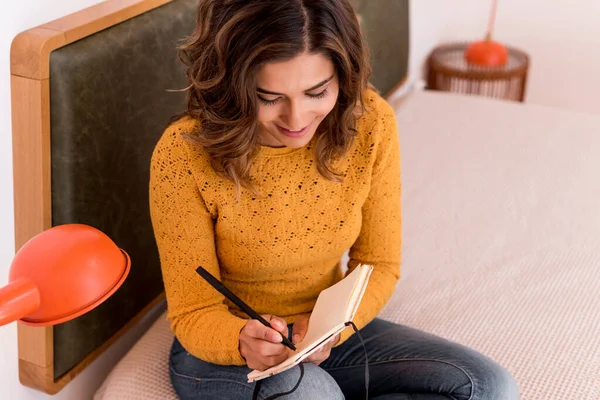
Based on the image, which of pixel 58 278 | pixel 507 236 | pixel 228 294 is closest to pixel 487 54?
pixel 507 236

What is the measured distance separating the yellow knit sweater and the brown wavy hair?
0.14ft

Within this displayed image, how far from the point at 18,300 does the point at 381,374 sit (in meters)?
0.62

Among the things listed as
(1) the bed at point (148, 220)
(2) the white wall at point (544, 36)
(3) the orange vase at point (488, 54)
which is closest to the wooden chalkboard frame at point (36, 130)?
(1) the bed at point (148, 220)

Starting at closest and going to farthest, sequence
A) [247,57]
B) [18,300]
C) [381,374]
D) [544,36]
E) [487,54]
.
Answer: [18,300], [247,57], [381,374], [487,54], [544,36]

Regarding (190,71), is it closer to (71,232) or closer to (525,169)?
(71,232)

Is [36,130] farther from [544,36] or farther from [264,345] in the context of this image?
[544,36]

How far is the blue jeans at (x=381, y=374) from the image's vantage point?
105 centimetres

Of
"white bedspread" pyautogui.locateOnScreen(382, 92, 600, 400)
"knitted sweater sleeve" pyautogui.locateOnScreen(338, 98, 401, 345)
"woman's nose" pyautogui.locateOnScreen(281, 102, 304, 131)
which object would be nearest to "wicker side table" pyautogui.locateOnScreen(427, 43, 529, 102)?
"white bedspread" pyautogui.locateOnScreen(382, 92, 600, 400)

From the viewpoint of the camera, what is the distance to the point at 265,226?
1123 millimetres

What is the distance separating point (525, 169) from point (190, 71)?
1.09 meters

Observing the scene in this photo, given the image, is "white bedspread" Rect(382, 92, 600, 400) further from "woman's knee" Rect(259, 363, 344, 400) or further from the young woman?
"woman's knee" Rect(259, 363, 344, 400)

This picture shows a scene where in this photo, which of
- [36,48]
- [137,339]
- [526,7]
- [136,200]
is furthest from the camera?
[526,7]

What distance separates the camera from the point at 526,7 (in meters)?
2.78

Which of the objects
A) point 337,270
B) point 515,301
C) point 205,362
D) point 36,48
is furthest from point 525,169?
point 36,48
